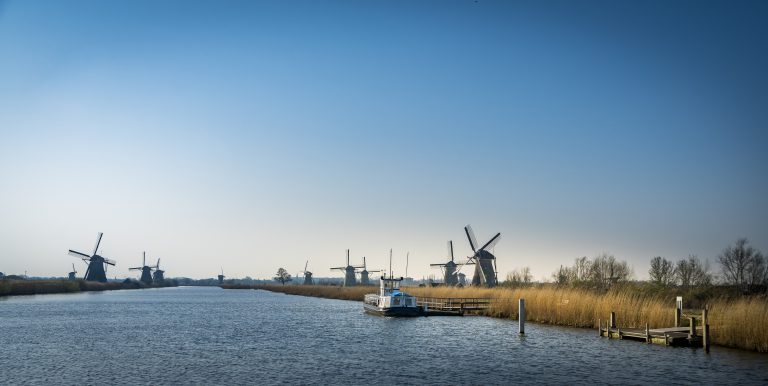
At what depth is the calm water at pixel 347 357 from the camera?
2580 cm

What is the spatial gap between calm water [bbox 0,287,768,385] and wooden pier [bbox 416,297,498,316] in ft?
37.3

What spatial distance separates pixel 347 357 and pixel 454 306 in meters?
35.8

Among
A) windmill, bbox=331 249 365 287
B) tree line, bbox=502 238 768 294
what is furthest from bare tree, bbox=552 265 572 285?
windmill, bbox=331 249 365 287

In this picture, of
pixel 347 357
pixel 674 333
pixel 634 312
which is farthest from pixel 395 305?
pixel 674 333

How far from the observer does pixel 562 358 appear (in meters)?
30.8

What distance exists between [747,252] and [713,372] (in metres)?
69.5

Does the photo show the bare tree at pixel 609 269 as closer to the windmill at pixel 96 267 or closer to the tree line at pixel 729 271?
the tree line at pixel 729 271

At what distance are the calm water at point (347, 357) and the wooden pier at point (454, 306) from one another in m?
11.4

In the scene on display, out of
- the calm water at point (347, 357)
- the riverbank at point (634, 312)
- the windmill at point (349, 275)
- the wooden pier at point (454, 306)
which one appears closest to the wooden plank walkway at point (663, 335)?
the calm water at point (347, 357)

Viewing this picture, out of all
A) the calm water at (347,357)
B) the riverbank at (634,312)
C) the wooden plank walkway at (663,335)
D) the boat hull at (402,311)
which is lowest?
the calm water at (347,357)

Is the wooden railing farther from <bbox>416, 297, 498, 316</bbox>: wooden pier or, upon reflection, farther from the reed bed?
the reed bed

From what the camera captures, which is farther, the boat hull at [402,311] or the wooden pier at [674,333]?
the boat hull at [402,311]

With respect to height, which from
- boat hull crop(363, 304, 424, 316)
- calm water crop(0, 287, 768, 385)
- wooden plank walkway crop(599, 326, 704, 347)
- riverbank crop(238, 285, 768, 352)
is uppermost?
riverbank crop(238, 285, 768, 352)

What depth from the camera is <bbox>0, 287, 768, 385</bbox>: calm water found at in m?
25.8
